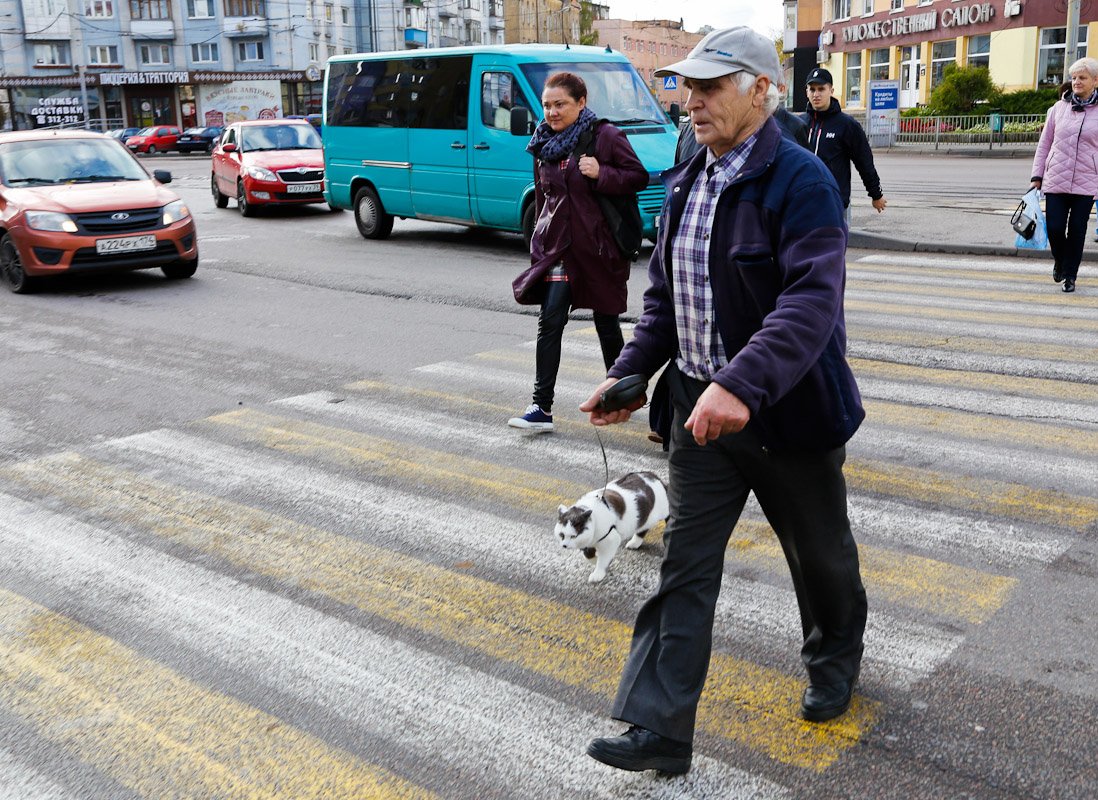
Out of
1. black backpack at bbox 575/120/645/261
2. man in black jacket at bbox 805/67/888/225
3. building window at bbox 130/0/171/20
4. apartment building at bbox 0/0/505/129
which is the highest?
building window at bbox 130/0/171/20

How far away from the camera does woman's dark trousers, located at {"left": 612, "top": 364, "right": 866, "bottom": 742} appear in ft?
9.68

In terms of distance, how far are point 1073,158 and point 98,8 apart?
75.4 m

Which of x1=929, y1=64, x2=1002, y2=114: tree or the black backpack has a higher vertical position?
x1=929, y1=64, x2=1002, y2=114: tree

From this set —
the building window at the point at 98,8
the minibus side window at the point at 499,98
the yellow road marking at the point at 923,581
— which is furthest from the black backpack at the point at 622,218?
the building window at the point at 98,8

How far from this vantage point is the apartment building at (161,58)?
234 ft

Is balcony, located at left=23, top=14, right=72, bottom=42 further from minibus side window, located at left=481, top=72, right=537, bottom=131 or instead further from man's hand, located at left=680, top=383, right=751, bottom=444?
man's hand, located at left=680, top=383, right=751, bottom=444

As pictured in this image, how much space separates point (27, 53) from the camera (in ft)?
235

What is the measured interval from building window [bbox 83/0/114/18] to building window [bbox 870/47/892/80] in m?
48.0

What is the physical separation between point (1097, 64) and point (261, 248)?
35.5ft

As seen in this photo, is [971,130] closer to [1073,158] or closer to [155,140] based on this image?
[1073,158]

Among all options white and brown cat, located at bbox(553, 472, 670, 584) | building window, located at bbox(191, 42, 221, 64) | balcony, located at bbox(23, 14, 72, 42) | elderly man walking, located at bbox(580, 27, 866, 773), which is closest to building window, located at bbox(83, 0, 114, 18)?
balcony, located at bbox(23, 14, 72, 42)

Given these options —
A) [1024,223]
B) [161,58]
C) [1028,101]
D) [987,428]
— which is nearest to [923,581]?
[987,428]

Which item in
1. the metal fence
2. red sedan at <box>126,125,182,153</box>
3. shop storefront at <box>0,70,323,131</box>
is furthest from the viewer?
shop storefront at <box>0,70,323,131</box>

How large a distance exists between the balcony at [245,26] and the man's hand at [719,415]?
7761cm
